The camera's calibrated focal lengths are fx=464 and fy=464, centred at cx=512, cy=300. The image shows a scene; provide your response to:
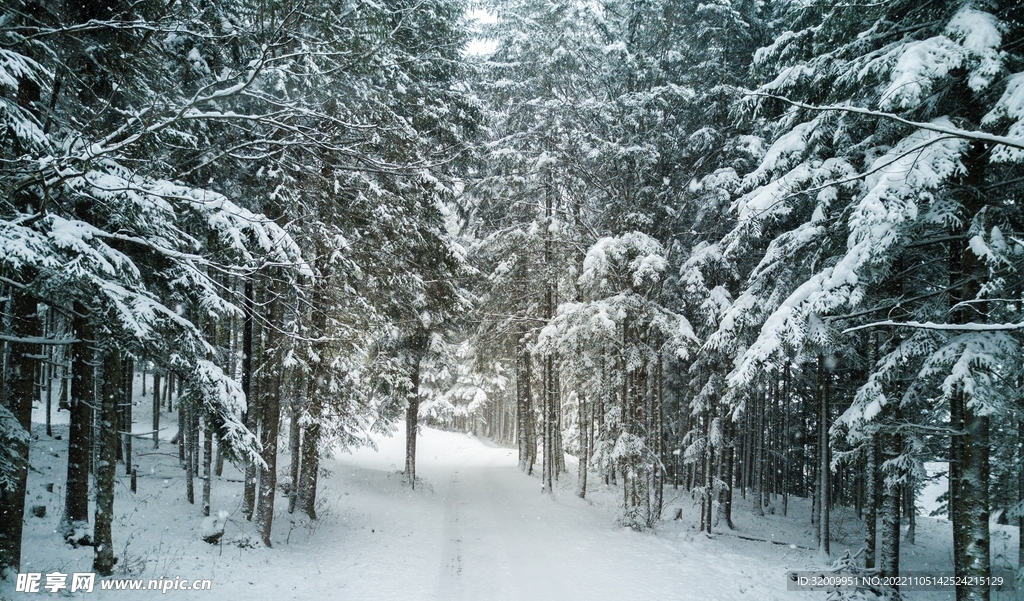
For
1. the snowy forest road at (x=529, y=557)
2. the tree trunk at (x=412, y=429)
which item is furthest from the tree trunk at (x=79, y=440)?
the tree trunk at (x=412, y=429)

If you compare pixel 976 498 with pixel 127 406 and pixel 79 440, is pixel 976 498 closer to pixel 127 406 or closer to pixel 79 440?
pixel 79 440

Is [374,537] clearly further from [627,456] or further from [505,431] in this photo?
[505,431]

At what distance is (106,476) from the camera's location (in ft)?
23.1

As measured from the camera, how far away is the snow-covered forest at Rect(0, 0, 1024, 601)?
5582 mm

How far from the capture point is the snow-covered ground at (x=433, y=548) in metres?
8.35

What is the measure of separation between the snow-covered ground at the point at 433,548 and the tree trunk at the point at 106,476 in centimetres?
44

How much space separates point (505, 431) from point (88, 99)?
42.3 m

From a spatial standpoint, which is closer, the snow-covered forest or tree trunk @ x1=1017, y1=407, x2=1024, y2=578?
the snow-covered forest

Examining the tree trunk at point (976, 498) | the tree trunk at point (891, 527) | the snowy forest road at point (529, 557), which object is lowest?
the snowy forest road at point (529, 557)

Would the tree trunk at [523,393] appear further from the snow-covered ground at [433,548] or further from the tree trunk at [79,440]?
the tree trunk at [79,440]

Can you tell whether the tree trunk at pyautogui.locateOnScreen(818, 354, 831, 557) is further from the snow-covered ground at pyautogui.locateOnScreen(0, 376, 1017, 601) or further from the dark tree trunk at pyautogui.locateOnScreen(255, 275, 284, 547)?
the dark tree trunk at pyautogui.locateOnScreen(255, 275, 284, 547)

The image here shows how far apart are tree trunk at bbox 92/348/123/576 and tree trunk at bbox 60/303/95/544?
0.28 m

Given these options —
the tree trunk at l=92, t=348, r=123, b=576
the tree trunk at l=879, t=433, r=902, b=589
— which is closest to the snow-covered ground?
the tree trunk at l=92, t=348, r=123, b=576

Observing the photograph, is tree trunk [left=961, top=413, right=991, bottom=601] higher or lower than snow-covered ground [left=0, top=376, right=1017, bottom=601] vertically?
higher
